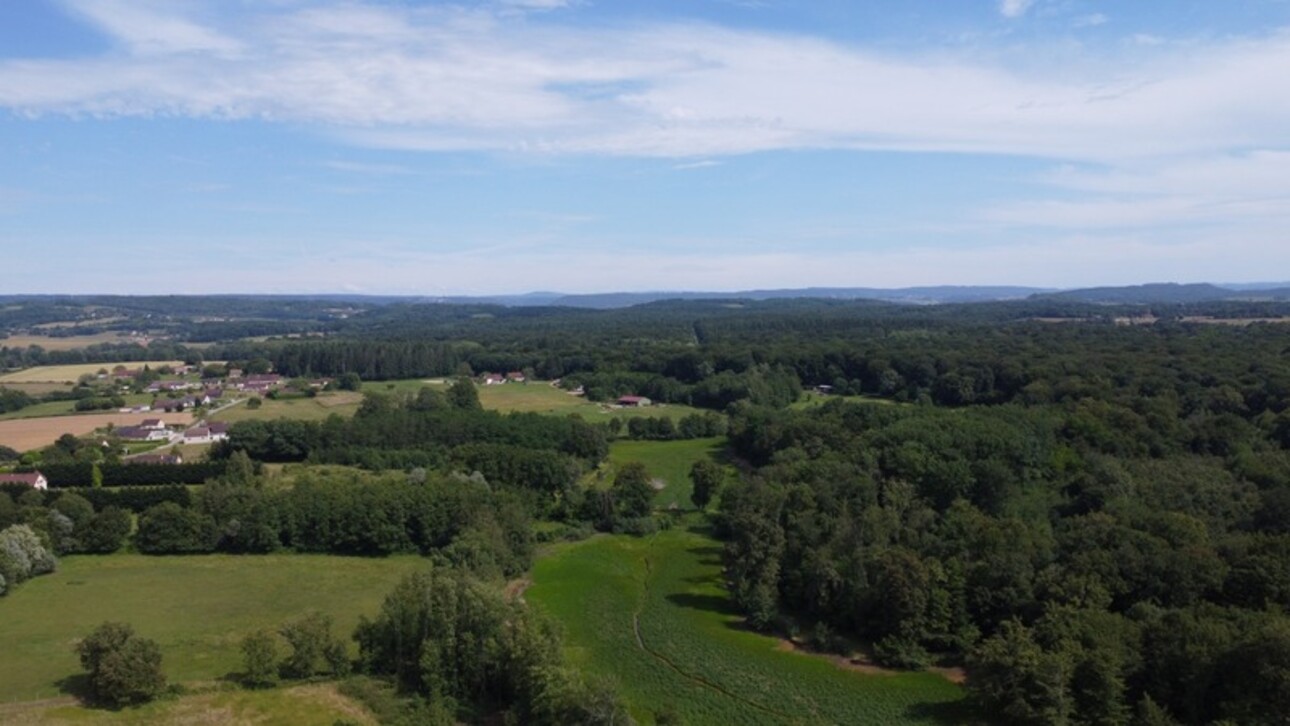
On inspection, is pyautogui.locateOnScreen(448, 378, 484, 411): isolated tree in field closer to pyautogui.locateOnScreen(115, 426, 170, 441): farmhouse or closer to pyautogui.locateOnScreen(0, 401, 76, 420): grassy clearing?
pyautogui.locateOnScreen(115, 426, 170, 441): farmhouse

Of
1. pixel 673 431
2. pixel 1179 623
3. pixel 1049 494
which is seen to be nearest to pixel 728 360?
pixel 673 431

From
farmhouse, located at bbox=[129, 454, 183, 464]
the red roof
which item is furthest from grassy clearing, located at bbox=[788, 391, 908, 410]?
the red roof

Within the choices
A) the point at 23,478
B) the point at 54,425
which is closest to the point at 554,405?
the point at 54,425

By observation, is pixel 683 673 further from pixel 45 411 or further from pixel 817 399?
pixel 45 411

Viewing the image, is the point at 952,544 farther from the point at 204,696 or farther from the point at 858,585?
the point at 204,696

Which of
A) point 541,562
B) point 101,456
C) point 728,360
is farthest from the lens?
point 728,360
